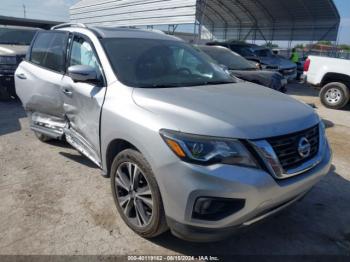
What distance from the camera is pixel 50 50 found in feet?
14.7

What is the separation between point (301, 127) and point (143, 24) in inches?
831

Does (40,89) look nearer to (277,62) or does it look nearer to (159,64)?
(159,64)

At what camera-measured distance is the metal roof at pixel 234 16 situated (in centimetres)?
1926

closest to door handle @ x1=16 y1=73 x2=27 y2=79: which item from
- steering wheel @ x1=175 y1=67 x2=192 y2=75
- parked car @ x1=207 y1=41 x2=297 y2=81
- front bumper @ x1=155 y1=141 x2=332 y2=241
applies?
steering wheel @ x1=175 y1=67 x2=192 y2=75

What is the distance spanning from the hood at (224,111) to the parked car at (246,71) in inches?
179

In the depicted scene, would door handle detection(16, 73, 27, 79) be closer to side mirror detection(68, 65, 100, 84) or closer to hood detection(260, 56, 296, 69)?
side mirror detection(68, 65, 100, 84)

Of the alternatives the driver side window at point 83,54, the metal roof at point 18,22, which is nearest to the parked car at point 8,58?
the driver side window at point 83,54

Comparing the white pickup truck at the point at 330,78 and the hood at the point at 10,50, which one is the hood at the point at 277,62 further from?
the hood at the point at 10,50

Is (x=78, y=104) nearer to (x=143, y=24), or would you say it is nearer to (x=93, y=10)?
(x=143, y=24)

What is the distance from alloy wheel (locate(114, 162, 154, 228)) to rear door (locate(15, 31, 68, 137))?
152cm

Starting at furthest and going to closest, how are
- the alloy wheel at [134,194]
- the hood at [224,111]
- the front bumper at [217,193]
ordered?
1. the alloy wheel at [134,194]
2. the hood at [224,111]
3. the front bumper at [217,193]

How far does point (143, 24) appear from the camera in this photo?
72.5ft

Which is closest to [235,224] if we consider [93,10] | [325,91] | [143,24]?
[325,91]

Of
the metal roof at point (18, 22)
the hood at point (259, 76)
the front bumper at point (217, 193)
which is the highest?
the metal roof at point (18, 22)
